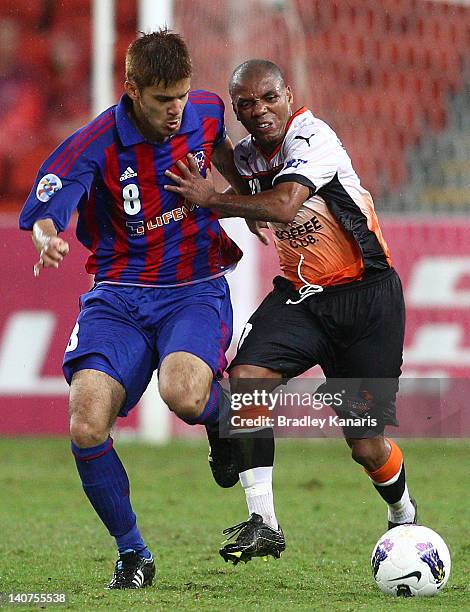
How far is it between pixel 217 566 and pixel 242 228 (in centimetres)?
443

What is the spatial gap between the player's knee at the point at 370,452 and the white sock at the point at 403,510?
0.88ft

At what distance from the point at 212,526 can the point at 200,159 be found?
2.30m

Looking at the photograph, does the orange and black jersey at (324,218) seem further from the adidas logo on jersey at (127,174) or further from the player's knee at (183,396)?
the player's knee at (183,396)

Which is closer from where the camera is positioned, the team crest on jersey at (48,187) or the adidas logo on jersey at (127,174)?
the team crest on jersey at (48,187)

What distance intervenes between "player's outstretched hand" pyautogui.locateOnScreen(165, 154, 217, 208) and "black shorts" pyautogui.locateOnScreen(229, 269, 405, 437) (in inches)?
26.5

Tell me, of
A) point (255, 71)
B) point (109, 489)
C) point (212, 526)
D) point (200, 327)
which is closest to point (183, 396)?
point (200, 327)

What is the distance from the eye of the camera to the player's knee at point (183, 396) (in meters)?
5.01

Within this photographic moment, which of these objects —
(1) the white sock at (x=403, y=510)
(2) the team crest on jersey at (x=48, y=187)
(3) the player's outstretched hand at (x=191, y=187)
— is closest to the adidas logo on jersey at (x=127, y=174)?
(3) the player's outstretched hand at (x=191, y=187)

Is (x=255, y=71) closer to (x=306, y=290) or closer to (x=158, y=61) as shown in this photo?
(x=158, y=61)

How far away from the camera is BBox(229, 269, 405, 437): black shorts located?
5.53 meters

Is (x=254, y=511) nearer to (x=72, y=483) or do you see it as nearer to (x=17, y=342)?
(x=72, y=483)

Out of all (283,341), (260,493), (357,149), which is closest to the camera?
(260,493)

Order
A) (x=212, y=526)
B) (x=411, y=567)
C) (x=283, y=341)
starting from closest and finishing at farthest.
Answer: (x=411, y=567) → (x=283, y=341) → (x=212, y=526)

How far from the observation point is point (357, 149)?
10.1 metres
